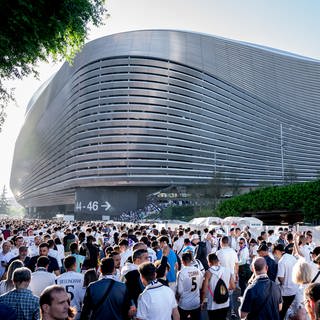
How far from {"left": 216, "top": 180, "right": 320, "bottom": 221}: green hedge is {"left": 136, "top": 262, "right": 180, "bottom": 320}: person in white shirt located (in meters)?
35.0

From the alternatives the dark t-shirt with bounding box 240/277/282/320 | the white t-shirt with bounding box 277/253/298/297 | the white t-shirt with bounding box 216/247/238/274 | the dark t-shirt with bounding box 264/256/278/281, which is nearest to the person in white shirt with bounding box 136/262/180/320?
the dark t-shirt with bounding box 240/277/282/320

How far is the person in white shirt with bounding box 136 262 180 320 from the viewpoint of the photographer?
4.59 m

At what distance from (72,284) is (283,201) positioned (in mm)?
38826

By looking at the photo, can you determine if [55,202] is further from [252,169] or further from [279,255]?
[279,255]

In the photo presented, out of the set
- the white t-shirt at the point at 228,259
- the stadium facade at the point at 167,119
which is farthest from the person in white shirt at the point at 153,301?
the stadium facade at the point at 167,119

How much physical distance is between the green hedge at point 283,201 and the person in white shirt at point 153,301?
115ft

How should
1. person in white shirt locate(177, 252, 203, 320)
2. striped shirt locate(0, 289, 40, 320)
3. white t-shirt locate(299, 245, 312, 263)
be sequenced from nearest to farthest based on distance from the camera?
striped shirt locate(0, 289, 40, 320) → person in white shirt locate(177, 252, 203, 320) → white t-shirt locate(299, 245, 312, 263)

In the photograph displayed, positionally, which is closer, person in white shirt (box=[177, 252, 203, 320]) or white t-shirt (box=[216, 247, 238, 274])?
person in white shirt (box=[177, 252, 203, 320])

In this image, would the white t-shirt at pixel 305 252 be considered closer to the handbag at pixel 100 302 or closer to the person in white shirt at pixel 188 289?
the person in white shirt at pixel 188 289

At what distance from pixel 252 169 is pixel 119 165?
34.8 meters

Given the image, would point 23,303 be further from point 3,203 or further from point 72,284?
point 3,203

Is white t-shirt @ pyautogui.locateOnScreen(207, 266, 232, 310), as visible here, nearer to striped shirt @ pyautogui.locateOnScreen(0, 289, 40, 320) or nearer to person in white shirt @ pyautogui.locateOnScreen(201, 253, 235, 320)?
person in white shirt @ pyautogui.locateOnScreen(201, 253, 235, 320)

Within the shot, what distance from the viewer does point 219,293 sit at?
6453 millimetres

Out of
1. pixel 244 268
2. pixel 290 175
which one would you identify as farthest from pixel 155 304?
pixel 290 175
